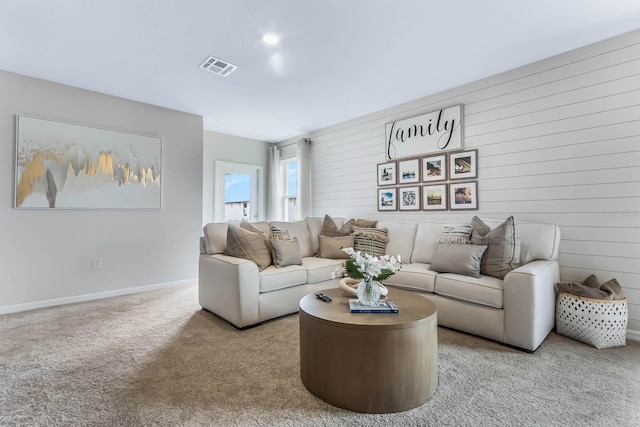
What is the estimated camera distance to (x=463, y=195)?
3494 mm

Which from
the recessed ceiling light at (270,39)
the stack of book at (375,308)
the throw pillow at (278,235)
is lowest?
the stack of book at (375,308)

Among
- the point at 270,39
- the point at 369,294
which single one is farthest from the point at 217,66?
the point at 369,294

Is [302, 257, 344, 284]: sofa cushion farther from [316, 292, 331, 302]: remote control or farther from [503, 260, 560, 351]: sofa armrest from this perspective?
[503, 260, 560, 351]: sofa armrest

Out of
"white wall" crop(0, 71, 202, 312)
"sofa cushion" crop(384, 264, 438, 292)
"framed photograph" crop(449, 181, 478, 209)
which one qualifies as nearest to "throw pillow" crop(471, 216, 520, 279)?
"sofa cushion" crop(384, 264, 438, 292)

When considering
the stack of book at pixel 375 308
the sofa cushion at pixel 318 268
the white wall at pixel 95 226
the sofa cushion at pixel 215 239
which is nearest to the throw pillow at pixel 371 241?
the sofa cushion at pixel 318 268

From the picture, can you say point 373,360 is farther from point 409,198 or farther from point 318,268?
point 409,198

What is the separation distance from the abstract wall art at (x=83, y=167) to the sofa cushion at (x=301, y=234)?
183cm

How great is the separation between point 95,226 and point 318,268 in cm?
277

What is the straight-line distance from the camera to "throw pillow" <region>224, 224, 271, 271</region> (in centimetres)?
296

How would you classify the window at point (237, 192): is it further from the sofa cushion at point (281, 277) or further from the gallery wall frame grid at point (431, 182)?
the sofa cushion at point (281, 277)

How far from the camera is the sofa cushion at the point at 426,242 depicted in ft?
10.8

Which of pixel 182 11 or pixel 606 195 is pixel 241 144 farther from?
pixel 606 195

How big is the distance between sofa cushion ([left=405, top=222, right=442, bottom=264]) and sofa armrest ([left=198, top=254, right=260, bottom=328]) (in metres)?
1.78

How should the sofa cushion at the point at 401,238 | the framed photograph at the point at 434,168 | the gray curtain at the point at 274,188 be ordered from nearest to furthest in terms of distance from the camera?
the sofa cushion at the point at 401,238
the framed photograph at the point at 434,168
the gray curtain at the point at 274,188
